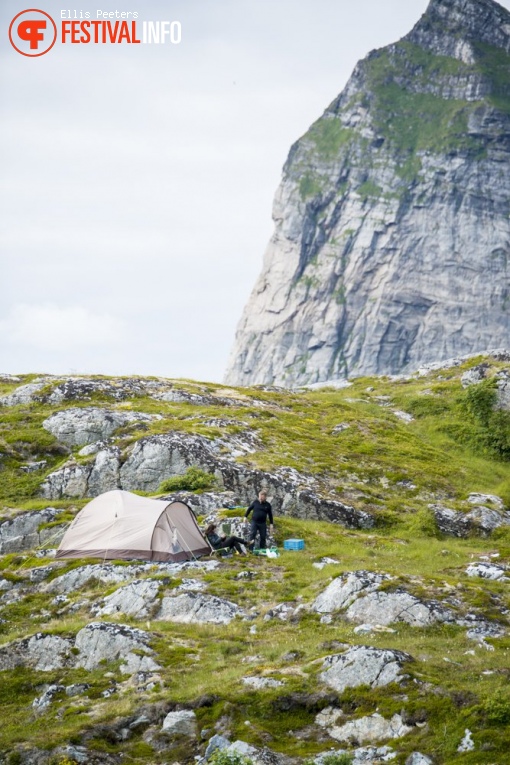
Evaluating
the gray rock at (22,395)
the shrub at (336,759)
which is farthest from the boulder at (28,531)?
the shrub at (336,759)

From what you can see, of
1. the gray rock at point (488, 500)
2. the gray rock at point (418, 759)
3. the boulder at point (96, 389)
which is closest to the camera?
the gray rock at point (418, 759)

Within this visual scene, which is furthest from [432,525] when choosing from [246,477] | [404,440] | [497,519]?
[404,440]

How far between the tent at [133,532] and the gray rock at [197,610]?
562 centimetres

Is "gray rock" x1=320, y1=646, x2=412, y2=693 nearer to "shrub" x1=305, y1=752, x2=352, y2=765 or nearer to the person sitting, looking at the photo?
"shrub" x1=305, y1=752, x2=352, y2=765

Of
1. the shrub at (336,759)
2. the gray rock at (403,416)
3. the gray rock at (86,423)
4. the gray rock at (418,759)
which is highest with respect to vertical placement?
the gray rock at (86,423)

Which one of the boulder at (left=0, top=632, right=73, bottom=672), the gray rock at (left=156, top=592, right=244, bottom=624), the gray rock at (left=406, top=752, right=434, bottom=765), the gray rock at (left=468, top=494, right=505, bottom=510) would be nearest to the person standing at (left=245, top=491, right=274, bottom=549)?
the gray rock at (left=156, top=592, right=244, bottom=624)

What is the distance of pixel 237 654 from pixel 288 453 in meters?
25.4

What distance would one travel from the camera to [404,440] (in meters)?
58.4

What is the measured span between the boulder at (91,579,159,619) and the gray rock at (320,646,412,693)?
8880 mm

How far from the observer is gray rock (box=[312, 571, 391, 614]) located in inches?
1134

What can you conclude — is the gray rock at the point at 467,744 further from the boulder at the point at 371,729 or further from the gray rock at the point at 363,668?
the gray rock at the point at 363,668

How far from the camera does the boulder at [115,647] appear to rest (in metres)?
25.1

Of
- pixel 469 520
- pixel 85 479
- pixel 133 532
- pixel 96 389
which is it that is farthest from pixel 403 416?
pixel 133 532

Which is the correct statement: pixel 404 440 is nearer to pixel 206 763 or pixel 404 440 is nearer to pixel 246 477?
pixel 246 477
